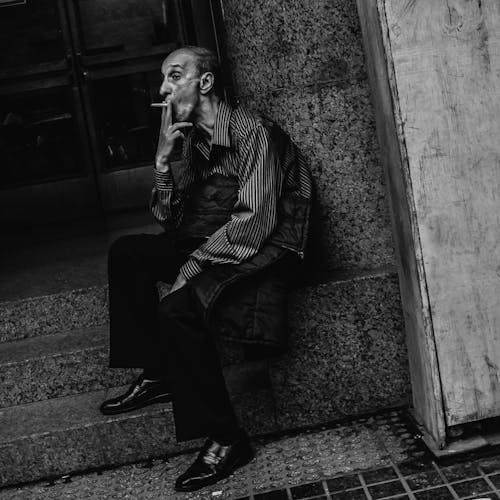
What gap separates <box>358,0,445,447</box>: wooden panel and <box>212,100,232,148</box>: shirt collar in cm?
62

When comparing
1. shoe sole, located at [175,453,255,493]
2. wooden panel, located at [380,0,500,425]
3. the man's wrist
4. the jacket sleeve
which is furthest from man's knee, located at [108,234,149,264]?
wooden panel, located at [380,0,500,425]

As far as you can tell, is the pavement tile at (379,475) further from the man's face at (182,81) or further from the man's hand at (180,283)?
the man's face at (182,81)

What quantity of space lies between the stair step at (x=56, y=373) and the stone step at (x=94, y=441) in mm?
331

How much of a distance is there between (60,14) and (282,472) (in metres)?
4.51

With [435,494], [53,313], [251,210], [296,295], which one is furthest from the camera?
[53,313]

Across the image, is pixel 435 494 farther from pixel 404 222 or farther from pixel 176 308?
pixel 176 308

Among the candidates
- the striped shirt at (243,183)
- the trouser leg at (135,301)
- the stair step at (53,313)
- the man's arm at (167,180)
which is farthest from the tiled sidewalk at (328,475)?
the man's arm at (167,180)

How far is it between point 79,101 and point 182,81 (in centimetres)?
337

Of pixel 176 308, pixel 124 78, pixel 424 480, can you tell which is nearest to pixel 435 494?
pixel 424 480

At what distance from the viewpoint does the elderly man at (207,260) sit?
299 centimetres

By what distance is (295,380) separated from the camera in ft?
11.2

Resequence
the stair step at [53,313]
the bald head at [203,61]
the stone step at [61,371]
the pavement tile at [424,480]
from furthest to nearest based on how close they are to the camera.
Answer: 1. the stair step at [53,313]
2. the stone step at [61,371]
3. the bald head at [203,61]
4. the pavement tile at [424,480]

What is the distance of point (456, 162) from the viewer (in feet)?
9.37

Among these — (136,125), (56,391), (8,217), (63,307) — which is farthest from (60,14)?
(56,391)
